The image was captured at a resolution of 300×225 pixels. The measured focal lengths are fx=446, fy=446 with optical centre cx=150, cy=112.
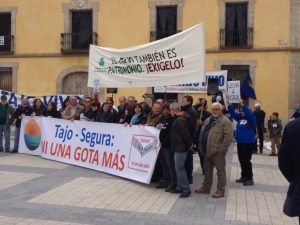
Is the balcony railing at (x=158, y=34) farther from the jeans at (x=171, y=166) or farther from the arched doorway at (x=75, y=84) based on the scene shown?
the jeans at (x=171, y=166)

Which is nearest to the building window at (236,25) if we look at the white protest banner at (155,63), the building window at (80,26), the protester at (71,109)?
the building window at (80,26)

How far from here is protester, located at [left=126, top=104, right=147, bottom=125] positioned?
30.9ft

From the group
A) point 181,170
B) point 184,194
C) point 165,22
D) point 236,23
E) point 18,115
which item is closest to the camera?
point 184,194

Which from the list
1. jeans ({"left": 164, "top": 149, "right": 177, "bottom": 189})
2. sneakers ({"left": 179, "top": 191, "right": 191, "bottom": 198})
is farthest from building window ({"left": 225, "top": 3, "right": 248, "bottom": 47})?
sneakers ({"left": 179, "top": 191, "right": 191, "bottom": 198})

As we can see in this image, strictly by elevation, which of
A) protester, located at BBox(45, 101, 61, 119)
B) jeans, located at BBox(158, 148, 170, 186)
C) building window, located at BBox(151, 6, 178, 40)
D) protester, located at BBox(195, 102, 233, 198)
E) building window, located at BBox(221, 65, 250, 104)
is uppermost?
building window, located at BBox(151, 6, 178, 40)

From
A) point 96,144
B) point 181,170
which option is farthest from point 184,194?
point 96,144

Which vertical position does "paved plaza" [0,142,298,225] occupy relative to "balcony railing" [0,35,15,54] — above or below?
below

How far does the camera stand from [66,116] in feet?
39.7

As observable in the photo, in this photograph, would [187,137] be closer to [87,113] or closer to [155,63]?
[155,63]

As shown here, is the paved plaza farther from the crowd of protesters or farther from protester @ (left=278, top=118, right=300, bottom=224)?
protester @ (left=278, top=118, right=300, bottom=224)

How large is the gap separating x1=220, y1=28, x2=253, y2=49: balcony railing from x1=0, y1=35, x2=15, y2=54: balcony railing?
11581mm

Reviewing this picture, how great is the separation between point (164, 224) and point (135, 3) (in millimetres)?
18714

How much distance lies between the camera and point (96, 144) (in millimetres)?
10086

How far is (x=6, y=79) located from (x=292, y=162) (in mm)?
23501
